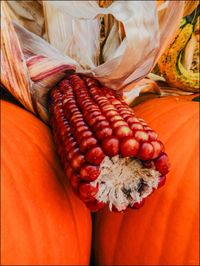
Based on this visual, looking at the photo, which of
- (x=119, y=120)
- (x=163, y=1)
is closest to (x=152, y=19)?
(x=163, y=1)

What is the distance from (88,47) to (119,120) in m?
0.30

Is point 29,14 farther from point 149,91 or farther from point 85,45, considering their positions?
point 149,91

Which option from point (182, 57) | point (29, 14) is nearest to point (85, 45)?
point (29, 14)

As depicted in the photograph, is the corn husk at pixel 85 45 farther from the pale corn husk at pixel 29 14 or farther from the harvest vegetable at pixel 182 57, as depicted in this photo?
the harvest vegetable at pixel 182 57

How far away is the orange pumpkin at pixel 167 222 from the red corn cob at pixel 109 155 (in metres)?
0.10

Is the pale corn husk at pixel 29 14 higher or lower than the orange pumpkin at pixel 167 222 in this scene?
higher

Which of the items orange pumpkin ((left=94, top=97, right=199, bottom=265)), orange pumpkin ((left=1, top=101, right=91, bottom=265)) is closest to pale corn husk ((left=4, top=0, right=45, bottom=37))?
orange pumpkin ((left=1, top=101, right=91, bottom=265))

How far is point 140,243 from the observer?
0.75 meters

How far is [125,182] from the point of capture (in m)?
0.64

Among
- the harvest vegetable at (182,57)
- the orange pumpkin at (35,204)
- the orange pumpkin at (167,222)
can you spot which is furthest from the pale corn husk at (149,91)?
the orange pumpkin at (35,204)

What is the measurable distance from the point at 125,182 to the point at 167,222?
0.47 ft

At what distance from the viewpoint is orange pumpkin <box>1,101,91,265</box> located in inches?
24.1

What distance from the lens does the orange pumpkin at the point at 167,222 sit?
0.73 metres

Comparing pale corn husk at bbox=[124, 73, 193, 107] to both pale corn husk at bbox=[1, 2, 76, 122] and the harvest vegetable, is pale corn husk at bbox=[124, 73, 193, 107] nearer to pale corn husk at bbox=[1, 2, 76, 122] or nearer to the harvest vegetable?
Result: the harvest vegetable
